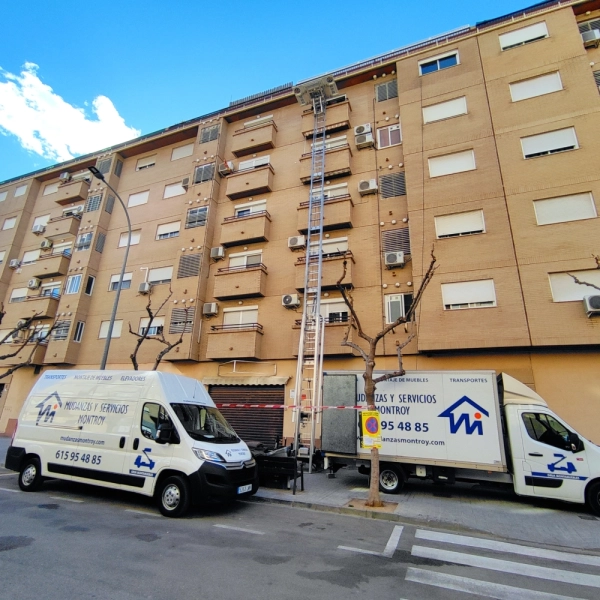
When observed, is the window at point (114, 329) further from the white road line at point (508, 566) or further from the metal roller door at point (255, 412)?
the white road line at point (508, 566)

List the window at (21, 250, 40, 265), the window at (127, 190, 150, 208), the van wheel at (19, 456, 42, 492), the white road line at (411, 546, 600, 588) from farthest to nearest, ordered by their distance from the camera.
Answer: the window at (21, 250, 40, 265) < the window at (127, 190, 150, 208) < the van wheel at (19, 456, 42, 492) < the white road line at (411, 546, 600, 588)

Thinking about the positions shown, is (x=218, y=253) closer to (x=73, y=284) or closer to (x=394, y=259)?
(x=394, y=259)

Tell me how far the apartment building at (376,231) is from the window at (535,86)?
0.26 feet

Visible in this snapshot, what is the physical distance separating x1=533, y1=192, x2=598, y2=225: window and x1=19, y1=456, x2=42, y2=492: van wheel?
16.2 metres

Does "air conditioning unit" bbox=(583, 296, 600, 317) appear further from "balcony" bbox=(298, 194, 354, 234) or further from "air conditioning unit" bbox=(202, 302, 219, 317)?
"air conditioning unit" bbox=(202, 302, 219, 317)

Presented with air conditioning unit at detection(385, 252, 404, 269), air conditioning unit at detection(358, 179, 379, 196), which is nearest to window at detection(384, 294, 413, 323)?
air conditioning unit at detection(385, 252, 404, 269)

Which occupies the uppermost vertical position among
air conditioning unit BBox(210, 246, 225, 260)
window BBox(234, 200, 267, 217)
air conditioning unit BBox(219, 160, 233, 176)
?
air conditioning unit BBox(219, 160, 233, 176)

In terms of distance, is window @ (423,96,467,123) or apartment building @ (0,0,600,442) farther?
window @ (423,96,467,123)

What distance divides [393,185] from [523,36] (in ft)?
27.3

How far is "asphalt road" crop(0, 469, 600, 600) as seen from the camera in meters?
3.82

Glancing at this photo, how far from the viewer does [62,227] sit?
2273 cm

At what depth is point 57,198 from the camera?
79.3 feet

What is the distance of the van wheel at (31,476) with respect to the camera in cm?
788

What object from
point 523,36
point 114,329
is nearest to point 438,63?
point 523,36
